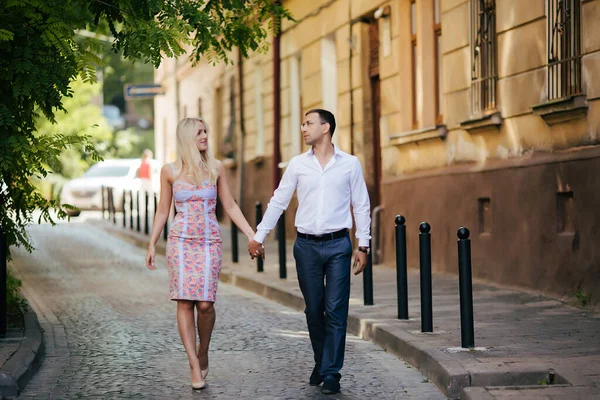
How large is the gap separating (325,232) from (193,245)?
867 mm

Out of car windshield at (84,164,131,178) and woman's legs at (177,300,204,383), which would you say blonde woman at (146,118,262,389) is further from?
car windshield at (84,164,131,178)

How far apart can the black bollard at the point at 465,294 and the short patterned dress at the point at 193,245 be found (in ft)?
6.00

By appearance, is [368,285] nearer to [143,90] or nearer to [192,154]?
[192,154]

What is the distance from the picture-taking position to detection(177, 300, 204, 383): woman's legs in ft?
25.5

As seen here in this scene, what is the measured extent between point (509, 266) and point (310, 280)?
560 centimetres

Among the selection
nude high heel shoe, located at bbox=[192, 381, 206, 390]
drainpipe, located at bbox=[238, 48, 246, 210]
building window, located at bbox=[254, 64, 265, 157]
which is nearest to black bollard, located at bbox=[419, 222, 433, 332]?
nude high heel shoe, located at bbox=[192, 381, 206, 390]

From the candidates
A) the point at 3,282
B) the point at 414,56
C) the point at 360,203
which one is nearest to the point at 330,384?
the point at 360,203

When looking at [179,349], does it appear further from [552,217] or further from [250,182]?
[250,182]

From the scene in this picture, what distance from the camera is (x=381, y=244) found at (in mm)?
17281

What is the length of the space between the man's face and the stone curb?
239 cm

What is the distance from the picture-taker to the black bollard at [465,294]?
8477mm

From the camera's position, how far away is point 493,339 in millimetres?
8953

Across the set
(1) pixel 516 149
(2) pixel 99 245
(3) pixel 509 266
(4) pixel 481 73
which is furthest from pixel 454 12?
(2) pixel 99 245

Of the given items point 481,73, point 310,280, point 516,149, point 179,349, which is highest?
point 481,73
